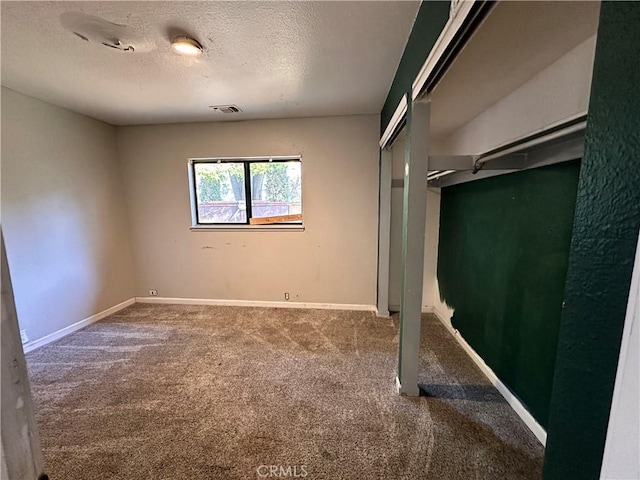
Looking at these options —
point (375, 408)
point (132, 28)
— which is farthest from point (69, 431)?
point (132, 28)

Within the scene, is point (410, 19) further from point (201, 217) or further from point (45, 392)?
point (45, 392)

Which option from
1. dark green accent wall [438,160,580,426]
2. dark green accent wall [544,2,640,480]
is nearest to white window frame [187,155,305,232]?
dark green accent wall [438,160,580,426]

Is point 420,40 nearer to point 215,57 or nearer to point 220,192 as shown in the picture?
point 215,57

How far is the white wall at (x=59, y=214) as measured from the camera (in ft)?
8.17

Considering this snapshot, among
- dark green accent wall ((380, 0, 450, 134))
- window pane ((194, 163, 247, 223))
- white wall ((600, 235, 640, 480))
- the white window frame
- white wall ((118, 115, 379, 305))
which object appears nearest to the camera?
white wall ((600, 235, 640, 480))

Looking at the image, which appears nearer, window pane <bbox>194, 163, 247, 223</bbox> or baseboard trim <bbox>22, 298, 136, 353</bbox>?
baseboard trim <bbox>22, 298, 136, 353</bbox>

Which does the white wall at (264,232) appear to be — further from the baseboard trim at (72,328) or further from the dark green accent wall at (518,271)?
the dark green accent wall at (518,271)

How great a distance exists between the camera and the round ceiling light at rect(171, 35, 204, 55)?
1.71 meters

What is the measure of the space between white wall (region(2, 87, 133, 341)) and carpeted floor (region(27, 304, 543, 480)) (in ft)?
1.79

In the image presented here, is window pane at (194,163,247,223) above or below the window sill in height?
above

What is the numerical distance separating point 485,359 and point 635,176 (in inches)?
90.3

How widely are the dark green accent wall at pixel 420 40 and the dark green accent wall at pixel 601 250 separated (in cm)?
100

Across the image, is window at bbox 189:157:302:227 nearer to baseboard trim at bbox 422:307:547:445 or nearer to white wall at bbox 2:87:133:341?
white wall at bbox 2:87:133:341

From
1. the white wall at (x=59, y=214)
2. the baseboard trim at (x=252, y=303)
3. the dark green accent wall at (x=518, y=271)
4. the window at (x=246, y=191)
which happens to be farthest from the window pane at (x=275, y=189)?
the dark green accent wall at (x=518, y=271)
